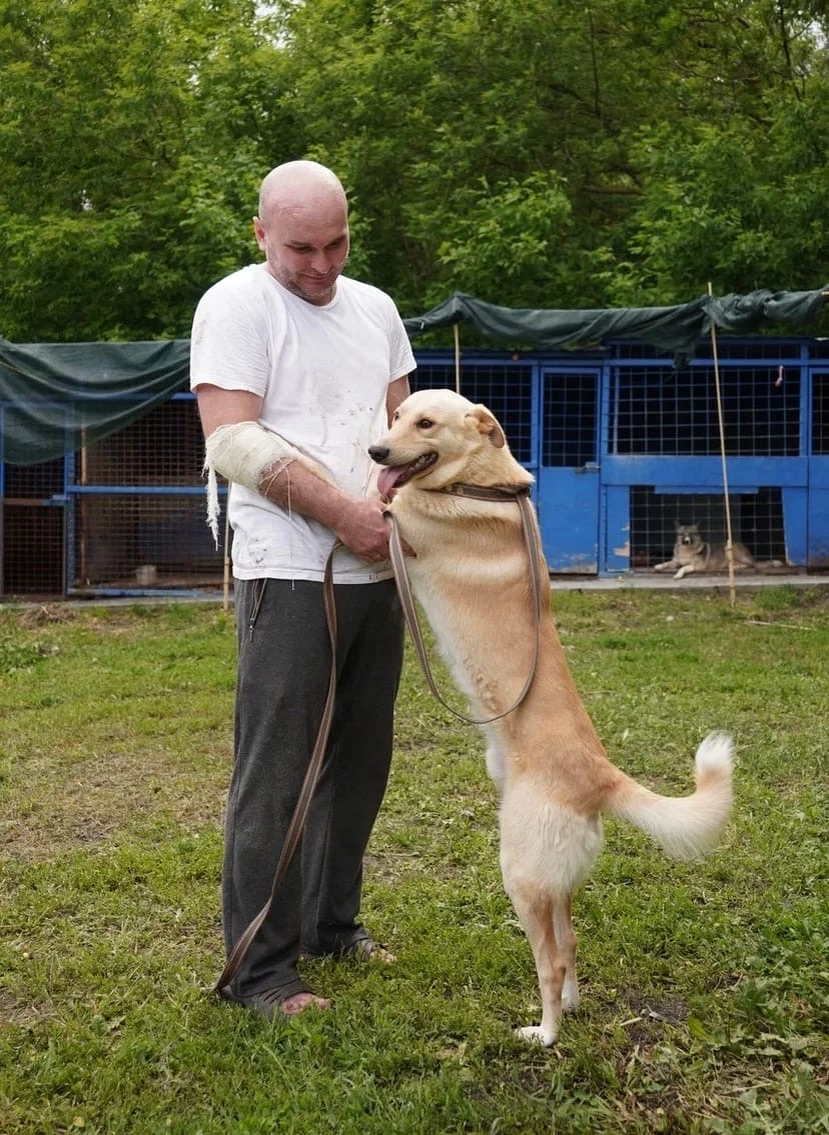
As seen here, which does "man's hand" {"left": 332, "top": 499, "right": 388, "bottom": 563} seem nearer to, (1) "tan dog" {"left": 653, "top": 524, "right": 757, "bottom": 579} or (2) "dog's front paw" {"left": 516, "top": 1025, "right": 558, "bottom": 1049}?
(2) "dog's front paw" {"left": 516, "top": 1025, "right": 558, "bottom": 1049}

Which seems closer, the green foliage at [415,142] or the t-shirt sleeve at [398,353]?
the t-shirt sleeve at [398,353]

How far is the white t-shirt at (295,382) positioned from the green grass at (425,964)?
1114mm

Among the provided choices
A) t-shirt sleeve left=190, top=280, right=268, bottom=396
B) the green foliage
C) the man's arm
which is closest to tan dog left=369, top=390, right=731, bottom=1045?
the man's arm

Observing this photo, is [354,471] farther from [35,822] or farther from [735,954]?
[35,822]

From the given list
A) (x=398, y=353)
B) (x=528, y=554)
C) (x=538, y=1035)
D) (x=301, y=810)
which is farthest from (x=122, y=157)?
(x=538, y=1035)

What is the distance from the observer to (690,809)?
8.19ft

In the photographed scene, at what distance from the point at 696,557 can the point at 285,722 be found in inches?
347

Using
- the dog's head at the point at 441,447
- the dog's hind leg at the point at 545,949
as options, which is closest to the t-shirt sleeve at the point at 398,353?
the dog's head at the point at 441,447

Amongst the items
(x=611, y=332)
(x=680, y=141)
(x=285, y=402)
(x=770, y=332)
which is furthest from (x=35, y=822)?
(x=680, y=141)

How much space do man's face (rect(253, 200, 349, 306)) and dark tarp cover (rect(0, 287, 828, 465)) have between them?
7052mm

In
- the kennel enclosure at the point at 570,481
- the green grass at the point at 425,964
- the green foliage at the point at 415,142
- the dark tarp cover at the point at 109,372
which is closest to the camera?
the green grass at the point at 425,964

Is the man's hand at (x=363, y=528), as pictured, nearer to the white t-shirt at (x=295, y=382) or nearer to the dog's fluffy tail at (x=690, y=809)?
the white t-shirt at (x=295, y=382)

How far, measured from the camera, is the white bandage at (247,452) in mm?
2549

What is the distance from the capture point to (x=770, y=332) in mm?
10898
